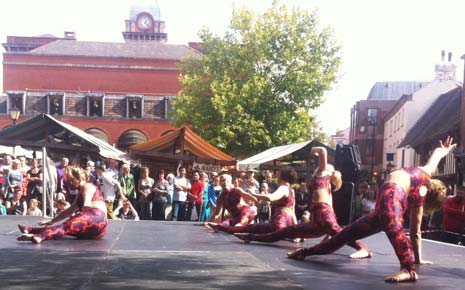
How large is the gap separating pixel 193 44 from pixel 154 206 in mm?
52032

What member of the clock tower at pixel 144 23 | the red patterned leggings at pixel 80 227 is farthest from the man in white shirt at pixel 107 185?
the clock tower at pixel 144 23

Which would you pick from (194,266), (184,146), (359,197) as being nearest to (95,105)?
(184,146)

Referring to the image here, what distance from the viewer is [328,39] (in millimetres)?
36344

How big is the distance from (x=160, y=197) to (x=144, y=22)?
252 feet

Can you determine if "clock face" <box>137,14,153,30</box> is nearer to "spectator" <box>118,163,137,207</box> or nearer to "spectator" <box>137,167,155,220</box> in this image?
"spectator" <box>137,167,155,220</box>

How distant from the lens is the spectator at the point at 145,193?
1658cm

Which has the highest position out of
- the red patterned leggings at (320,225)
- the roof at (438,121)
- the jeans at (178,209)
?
the roof at (438,121)

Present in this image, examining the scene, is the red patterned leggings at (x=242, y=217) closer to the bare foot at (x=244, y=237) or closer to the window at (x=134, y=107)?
the bare foot at (x=244, y=237)

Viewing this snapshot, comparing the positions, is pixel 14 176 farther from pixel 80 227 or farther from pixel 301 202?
pixel 301 202

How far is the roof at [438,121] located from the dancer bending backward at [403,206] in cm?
3240

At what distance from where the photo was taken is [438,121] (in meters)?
45.5

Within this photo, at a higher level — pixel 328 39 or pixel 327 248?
pixel 328 39

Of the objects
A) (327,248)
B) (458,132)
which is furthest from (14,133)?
(458,132)

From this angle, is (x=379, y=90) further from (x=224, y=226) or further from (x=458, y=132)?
(x=224, y=226)
